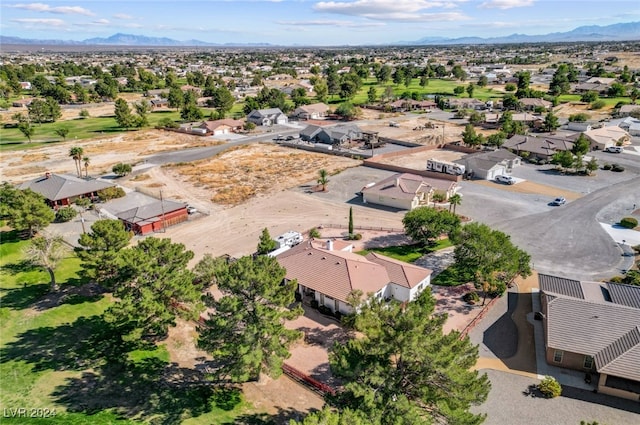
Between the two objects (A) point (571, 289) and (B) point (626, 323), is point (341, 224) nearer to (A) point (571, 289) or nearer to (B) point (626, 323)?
(A) point (571, 289)

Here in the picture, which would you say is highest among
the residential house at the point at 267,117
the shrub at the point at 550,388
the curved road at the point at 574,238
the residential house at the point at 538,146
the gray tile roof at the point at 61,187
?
the residential house at the point at 267,117

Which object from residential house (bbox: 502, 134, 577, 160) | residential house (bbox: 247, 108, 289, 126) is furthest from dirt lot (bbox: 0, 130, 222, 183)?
residential house (bbox: 502, 134, 577, 160)

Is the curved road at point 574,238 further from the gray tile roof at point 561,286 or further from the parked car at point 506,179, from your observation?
the parked car at point 506,179

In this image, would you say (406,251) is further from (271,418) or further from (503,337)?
(271,418)

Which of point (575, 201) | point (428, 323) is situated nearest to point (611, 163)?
point (575, 201)

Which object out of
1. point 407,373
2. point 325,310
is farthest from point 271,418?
point 325,310

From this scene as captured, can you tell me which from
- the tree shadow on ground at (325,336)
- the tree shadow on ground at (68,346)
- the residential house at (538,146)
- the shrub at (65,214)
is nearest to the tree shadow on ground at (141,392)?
the tree shadow on ground at (68,346)
